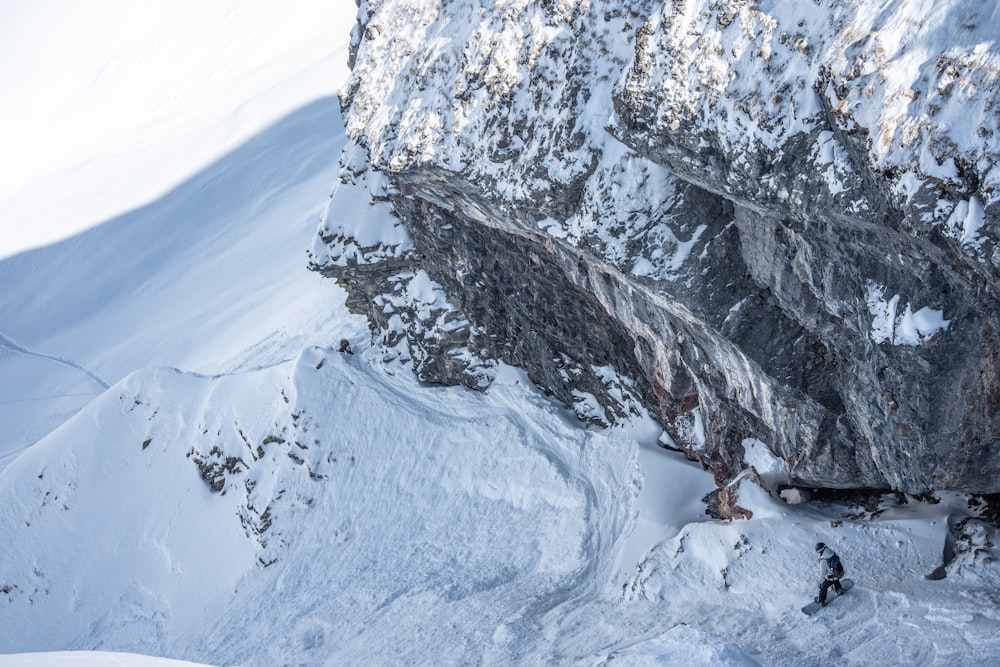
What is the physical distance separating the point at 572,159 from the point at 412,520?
904 cm

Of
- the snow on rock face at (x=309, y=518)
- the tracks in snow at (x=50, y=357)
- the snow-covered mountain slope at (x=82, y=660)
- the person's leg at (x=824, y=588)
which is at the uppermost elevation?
the tracks in snow at (x=50, y=357)

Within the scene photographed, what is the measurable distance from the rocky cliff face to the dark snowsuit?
44.9 inches

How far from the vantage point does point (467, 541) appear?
17047 mm

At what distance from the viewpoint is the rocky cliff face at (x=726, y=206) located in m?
8.08

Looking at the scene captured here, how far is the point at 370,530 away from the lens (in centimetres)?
1792

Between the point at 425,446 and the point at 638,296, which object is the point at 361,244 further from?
the point at 638,296

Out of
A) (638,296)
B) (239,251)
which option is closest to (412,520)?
(638,296)

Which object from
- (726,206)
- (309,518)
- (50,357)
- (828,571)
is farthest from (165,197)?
(828,571)

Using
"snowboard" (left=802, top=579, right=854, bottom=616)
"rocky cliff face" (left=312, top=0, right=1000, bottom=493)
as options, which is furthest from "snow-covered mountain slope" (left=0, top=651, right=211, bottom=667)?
"snowboard" (left=802, top=579, right=854, bottom=616)

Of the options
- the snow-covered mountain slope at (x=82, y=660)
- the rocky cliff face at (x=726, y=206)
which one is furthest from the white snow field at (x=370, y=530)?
the rocky cliff face at (x=726, y=206)

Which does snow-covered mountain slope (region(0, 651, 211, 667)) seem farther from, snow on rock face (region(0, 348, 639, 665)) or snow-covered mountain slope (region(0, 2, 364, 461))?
snow-covered mountain slope (region(0, 2, 364, 461))

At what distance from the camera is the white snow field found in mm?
12016

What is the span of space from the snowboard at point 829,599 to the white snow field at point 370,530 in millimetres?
151

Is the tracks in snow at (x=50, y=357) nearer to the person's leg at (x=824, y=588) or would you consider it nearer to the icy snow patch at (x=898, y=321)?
the person's leg at (x=824, y=588)
